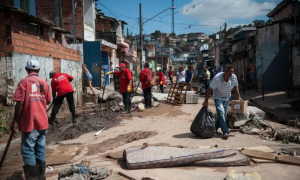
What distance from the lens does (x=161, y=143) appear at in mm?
5570

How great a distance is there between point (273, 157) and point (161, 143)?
2.11m

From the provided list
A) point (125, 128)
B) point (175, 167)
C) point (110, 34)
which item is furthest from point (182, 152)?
point (110, 34)

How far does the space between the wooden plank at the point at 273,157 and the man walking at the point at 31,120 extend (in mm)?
3216

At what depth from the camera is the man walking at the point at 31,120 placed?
12.2ft

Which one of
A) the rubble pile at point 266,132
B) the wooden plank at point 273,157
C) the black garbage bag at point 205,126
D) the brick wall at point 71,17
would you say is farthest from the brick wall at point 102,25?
the wooden plank at point 273,157

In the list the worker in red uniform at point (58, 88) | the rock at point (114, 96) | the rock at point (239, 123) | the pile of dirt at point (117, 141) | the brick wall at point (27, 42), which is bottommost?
the pile of dirt at point (117, 141)

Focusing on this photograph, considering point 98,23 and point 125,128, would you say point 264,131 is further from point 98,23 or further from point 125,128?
point 98,23

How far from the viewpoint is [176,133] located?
649 centimetres

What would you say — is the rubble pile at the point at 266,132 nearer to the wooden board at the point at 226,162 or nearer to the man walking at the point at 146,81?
the wooden board at the point at 226,162

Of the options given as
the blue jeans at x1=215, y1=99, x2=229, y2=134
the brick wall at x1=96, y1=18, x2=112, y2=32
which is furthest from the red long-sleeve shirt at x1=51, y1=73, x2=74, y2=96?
the brick wall at x1=96, y1=18, x2=112, y2=32

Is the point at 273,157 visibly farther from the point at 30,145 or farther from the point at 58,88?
the point at 58,88

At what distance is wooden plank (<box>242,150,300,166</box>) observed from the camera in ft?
13.8

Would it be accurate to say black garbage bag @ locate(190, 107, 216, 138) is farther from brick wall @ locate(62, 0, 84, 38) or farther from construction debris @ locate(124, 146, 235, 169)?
brick wall @ locate(62, 0, 84, 38)

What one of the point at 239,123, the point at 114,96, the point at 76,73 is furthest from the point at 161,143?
the point at 76,73
